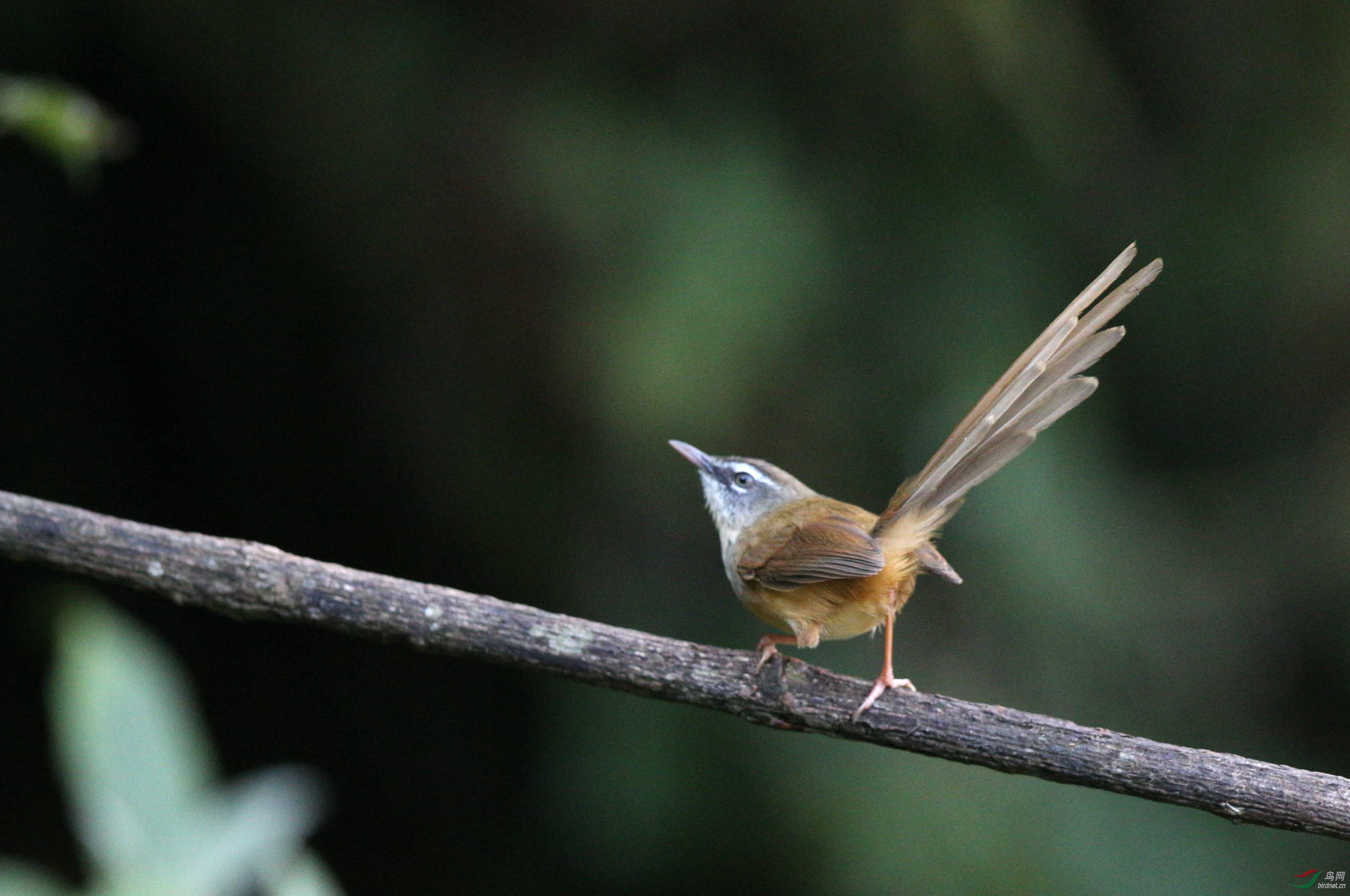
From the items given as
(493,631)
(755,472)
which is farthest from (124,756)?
(755,472)

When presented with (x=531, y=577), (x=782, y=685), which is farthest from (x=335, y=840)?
(x=782, y=685)

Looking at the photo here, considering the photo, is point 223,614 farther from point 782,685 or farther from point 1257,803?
point 1257,803

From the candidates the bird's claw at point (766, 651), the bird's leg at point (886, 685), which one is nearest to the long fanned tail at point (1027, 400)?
the bird's leg at point (886, 685)

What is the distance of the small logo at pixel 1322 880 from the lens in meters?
4.04

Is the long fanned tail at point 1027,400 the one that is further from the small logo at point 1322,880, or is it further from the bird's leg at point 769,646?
the small logo at point 1322,880

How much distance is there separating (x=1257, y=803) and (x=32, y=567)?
4.64 m

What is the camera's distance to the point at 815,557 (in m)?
2.99

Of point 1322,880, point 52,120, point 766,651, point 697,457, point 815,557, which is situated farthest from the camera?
point 1322,880

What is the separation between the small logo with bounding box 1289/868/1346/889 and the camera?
4.04 metres

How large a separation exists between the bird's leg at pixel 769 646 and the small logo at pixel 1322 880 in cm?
253

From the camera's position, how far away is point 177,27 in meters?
4.44

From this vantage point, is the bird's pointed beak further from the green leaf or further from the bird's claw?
the green leaf

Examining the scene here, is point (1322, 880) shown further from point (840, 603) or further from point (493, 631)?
point (493, 631)

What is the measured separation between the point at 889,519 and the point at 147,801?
8.12ft
